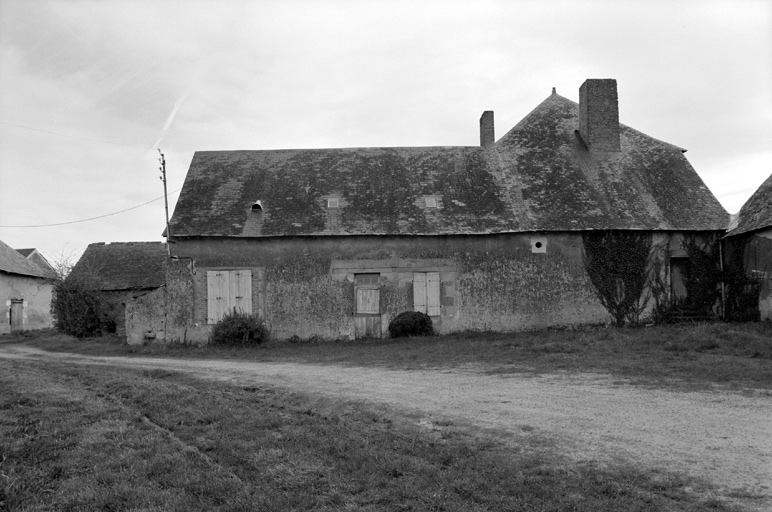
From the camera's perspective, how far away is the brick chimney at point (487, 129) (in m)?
22.7

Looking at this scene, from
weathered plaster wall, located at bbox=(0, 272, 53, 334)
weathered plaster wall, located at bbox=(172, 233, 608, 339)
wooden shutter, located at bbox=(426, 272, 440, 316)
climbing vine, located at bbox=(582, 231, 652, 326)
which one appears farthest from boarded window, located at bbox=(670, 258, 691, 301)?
weathered plaster wall, located at bbox=(0, 272, 53, 334)

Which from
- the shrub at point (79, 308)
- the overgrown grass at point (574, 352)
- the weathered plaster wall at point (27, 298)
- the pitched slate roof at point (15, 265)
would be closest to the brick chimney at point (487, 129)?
the overgrown grass at point (574, 352)

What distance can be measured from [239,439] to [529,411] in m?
3.45

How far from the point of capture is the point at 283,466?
5.33 metres

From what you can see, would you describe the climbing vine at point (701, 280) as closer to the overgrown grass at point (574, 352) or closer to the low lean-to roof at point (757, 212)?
the low lean-to roof at point (757, 212)

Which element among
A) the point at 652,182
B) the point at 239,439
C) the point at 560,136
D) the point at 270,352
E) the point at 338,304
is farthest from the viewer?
the point at 560,136

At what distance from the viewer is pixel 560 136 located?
22.5 metres

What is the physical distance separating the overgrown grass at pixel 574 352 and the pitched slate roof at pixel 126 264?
33.8ft

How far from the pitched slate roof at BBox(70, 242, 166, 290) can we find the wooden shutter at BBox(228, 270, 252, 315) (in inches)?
474

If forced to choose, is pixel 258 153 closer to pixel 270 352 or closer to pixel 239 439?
pixel 270 352

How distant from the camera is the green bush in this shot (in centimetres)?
1806

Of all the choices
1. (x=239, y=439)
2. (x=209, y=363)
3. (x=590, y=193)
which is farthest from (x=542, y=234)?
(x=239, y=439)

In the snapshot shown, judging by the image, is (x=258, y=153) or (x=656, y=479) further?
(x=258, y=153)

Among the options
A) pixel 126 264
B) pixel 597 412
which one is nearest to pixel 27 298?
pixel 126 264
